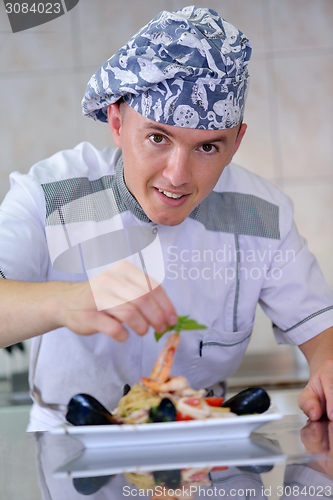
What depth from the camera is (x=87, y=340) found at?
3.49ft

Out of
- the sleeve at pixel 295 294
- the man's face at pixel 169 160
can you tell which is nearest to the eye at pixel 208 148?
the man's face at pixel 169 160

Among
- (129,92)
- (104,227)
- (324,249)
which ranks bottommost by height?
(324,249)

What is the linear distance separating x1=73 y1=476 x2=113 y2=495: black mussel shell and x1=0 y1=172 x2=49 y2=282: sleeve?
497 millimetres

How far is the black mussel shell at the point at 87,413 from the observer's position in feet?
2.00

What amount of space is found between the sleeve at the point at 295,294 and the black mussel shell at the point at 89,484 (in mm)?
683

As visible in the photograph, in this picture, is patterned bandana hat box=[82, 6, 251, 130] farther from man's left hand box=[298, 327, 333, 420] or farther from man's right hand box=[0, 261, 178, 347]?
man's left hand box=[298, 327, 333, 420]

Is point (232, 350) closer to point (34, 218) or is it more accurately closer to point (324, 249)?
point (34, 218)

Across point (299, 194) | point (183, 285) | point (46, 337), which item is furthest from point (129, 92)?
point (299, 194)

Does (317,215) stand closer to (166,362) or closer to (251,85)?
(251,85)

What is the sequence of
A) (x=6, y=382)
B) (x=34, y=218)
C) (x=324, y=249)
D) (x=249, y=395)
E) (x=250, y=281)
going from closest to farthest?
(x=249, y=395), (x=34, y=218), (x=250, y=281), (x=6, y=382), (x=324, y=249)

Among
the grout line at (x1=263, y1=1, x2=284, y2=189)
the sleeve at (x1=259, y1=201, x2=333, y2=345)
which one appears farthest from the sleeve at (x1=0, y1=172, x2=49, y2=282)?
the grout line at (x1=263, y1=1, x2=284, y2=189)

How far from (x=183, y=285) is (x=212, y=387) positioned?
0.86 feet

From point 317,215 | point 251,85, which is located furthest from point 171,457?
point 251,85

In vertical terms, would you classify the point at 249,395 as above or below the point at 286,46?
below
